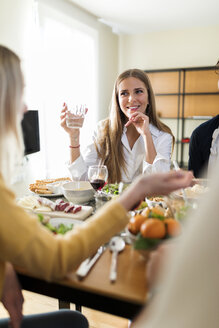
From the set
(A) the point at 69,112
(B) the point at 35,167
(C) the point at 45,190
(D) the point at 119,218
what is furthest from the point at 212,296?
(B) the point at 35,167

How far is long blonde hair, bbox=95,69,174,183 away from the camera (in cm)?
195

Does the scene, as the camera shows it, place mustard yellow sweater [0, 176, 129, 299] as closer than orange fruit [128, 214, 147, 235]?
Yes

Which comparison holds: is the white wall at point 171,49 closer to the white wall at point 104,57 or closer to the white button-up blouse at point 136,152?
the white wall at point 104,57

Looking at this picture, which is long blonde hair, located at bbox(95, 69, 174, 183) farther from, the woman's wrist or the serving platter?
the serving platter

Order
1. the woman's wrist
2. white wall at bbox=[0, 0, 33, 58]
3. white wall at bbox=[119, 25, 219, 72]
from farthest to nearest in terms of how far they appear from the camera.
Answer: white wall at bbox=[119, 25, 219, 72] → white wall at bbox=[0, 0, 33, 58] → the woman's wrist

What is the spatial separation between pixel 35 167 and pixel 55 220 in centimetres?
274

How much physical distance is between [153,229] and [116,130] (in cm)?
141

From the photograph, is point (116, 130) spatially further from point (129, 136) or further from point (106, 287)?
point (106, 287)

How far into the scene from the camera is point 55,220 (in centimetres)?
100

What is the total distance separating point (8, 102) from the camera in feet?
2.32

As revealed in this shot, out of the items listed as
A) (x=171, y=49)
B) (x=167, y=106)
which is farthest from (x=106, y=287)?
(x=171, y=49)

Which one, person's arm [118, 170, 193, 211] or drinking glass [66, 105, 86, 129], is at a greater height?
drinking glass [66, 105, 86, 129]

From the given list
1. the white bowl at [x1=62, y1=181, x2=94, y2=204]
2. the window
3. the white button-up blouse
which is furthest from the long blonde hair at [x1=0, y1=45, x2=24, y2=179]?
the window

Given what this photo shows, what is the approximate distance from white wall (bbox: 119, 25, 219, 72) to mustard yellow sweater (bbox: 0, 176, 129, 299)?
5.42 m
